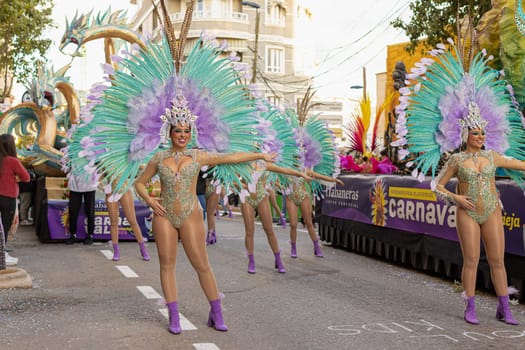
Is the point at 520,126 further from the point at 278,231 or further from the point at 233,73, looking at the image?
the point at 278,231

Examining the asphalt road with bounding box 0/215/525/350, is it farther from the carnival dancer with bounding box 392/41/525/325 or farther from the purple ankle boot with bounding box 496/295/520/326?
the carnival dancer with bounding box 392/41/525/325

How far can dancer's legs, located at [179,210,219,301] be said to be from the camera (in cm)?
612

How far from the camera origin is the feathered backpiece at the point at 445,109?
7148 mm

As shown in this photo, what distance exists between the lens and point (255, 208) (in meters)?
9.85

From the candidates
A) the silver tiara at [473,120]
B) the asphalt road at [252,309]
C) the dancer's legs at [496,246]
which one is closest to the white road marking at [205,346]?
the asphalt road at [252,309]

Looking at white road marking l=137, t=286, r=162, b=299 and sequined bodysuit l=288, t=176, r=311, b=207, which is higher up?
sequined bodysuit l=288, t=176, r=311, b=207

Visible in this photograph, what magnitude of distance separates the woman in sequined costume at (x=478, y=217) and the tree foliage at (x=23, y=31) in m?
16.4

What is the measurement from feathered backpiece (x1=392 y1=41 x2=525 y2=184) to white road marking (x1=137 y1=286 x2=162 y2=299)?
3.09 metres

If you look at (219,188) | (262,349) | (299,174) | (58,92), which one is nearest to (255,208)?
(299,174)

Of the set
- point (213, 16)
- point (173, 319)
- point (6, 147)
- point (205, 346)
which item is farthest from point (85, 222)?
point (213, 16)

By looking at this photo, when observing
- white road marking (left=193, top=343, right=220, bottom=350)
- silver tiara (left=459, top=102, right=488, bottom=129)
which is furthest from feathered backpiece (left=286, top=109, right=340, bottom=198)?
white road marking (left=193, top=343, right=220, bottom=350)

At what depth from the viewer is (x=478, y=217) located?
6.89m

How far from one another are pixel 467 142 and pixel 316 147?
4.67m

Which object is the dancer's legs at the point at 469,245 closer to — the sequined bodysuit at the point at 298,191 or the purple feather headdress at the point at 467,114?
the purple feather headdress at the point at 467,114
